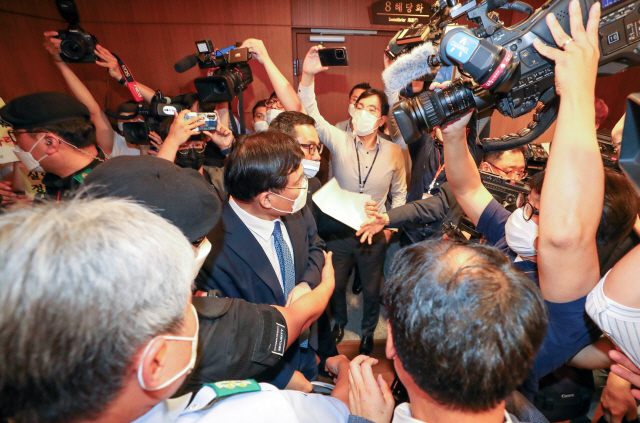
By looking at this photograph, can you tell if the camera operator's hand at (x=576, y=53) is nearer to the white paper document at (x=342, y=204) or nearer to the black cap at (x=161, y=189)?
the black cap at (x=161, y=189)

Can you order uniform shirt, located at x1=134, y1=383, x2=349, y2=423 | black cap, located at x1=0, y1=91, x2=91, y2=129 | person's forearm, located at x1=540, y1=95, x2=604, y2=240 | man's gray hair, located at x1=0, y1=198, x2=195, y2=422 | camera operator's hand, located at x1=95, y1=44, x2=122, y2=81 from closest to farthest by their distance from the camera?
man's gray hair, located at x1=0, y1=198, x2=195, y2=422 → uniform shirt, located at x1=134, y1=383, x2=349, y2=423 → person's forearm, located at x1=540, y1=95, x2=604, y2=240 → black cap, located at x1=0, y1=91, x2=91, y2=129 → camera operator's hand, located at x1=95, y1=44, x2=122, y2=81

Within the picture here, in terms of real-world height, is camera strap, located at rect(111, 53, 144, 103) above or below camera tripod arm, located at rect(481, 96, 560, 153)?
above

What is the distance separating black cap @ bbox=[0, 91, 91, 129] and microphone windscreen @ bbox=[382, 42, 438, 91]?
5.63 ft

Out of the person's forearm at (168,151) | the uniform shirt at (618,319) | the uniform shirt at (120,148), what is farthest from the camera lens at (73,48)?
the uniform shirt at (618,319)

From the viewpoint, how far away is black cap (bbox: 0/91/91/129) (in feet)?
5.32

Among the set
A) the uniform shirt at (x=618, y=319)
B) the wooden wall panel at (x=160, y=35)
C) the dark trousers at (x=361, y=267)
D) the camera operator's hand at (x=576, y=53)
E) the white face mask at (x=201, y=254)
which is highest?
the wooden wall panel at (x=160, y=35)

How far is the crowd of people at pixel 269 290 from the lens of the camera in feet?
1.62

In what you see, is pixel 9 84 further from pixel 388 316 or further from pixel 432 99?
pixel 388 316

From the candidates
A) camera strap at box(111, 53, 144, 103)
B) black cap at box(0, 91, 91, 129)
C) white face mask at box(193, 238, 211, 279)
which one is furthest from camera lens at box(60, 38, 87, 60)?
white face mask at box(193, 238, 211, 279)

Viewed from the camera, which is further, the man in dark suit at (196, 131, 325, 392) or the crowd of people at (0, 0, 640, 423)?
the man in dark suit at (196, 131, 325, 392)

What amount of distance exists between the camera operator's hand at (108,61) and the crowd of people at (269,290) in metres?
0.91

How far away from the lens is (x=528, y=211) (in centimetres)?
133

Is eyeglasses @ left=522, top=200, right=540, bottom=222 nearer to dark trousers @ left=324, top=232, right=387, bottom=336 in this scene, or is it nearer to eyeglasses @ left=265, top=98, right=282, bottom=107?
dark trousers @ left=324, top=232, right=387, bottom=336

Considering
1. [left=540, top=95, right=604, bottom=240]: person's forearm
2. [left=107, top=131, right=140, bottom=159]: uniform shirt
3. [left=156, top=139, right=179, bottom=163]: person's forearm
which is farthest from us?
[left=107, top=131, right=140, bottom=159]: uniform shirt
